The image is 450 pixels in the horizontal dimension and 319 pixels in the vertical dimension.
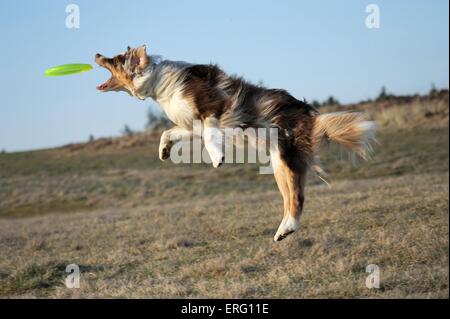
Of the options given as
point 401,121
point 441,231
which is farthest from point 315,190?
point 401,121

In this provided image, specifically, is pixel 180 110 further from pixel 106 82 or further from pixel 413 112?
pixel 413 112

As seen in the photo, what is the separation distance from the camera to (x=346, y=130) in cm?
658

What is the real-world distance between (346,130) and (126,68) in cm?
244

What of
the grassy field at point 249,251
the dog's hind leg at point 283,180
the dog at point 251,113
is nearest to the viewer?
the grassy field at point 249,251

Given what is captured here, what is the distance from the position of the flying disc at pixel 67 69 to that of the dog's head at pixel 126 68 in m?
0.28

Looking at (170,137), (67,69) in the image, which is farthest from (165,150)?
(67,69)

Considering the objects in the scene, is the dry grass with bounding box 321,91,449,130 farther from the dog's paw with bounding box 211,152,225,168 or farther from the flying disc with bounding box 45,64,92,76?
the dog's paw with bounding box 211,152,225,168

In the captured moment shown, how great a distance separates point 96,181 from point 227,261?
15.5m

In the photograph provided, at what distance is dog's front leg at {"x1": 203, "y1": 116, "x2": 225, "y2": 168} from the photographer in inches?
237

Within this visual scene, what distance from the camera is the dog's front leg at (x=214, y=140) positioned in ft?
19.8

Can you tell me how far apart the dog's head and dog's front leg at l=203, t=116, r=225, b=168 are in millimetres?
968

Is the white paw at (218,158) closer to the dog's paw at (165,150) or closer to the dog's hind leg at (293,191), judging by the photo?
the dog's hind leg at (293,191)

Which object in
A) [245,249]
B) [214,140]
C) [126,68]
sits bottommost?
[245,249]

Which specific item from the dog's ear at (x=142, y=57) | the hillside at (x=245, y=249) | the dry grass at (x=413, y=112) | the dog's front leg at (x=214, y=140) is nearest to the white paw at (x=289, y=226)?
the hillside at (x=245, y=249)
